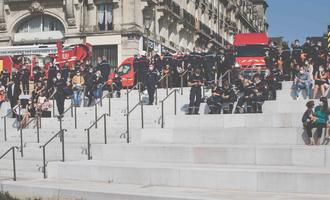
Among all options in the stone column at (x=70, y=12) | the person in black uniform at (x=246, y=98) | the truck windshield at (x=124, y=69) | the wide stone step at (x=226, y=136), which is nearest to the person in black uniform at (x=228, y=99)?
the person in black uniform at (x=246, y=98)

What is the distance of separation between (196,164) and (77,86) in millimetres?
12154

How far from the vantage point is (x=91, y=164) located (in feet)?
53.2

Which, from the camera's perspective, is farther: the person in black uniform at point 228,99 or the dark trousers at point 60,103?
the dark trousers at point 60,103

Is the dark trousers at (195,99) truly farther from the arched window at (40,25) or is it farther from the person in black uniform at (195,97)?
the arched window at (40,25)

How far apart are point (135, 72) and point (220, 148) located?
1262 centimetres

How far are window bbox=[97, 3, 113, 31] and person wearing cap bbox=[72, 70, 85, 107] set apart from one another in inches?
765

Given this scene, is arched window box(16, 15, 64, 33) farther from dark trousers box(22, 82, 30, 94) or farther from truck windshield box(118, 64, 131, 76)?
truck windshield box(118, 64, 131, 76)

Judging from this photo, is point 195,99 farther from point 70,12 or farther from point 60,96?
point 70,12

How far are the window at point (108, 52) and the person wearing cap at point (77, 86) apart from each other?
18.8m

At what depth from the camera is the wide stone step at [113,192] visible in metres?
12.8

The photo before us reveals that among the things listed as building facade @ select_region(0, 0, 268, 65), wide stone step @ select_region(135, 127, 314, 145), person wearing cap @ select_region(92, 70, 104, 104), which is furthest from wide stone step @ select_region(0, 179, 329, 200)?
building facade @ select_region(0, 0, 268, 65)

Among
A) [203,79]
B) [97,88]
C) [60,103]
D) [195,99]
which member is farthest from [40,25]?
[195,99]

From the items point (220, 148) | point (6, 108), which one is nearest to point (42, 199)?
point (220, 148)

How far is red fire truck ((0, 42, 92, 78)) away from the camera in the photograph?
123ft
